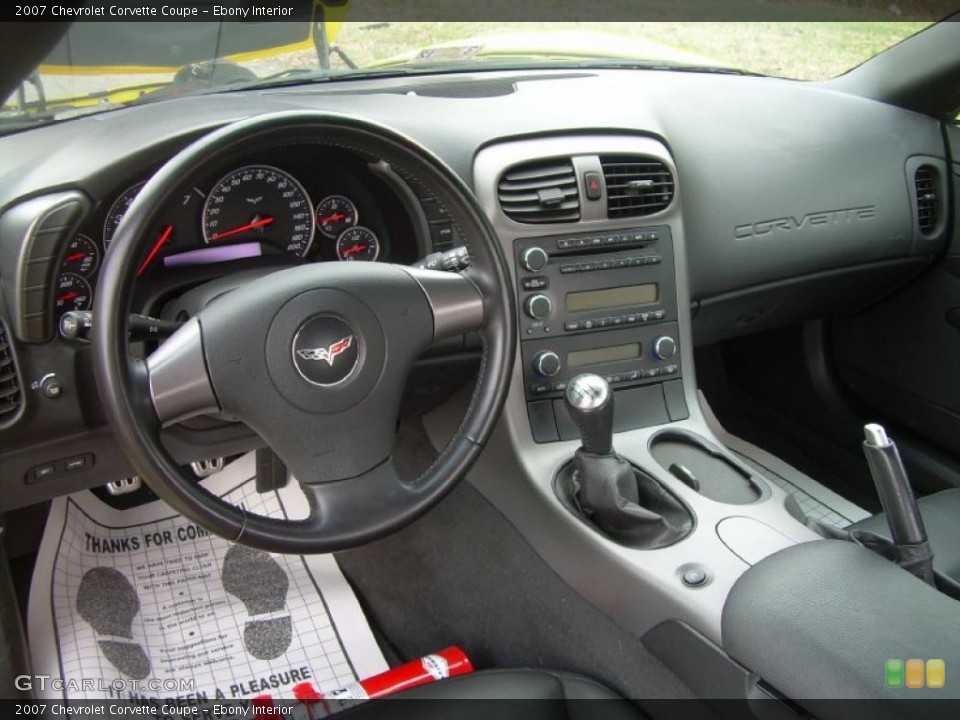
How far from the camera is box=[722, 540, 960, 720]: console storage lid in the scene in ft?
3.71

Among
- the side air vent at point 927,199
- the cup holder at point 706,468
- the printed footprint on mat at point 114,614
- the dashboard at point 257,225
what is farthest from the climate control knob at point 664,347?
the printed footprint on mat at point 114,614

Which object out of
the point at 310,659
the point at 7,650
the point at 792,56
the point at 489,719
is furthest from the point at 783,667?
the point at 792,56

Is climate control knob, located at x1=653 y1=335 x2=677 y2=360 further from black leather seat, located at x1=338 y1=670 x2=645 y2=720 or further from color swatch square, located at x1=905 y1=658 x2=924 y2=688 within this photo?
color swatch square, located at x1=905 y1=658 x2=924 y2=688

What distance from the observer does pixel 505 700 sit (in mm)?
1355

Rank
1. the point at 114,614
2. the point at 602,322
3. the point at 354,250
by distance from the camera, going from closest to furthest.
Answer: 1. the point at 354,250
2. the point at 602,322
3. the point at 114,614

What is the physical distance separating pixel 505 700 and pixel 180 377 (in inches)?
25.3

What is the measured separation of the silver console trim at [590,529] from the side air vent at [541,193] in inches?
0.6

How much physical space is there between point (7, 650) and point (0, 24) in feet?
4.09

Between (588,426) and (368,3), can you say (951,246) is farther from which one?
(368,3)

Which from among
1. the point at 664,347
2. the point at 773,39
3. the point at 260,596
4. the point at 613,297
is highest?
the point at 773,39

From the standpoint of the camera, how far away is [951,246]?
2250 mm

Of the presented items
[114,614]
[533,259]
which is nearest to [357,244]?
[533,259]

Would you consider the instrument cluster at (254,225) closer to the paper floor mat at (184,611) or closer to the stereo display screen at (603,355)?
the stereo display screen at (603,355)

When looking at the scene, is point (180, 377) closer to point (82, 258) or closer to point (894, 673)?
point (82, 258)
